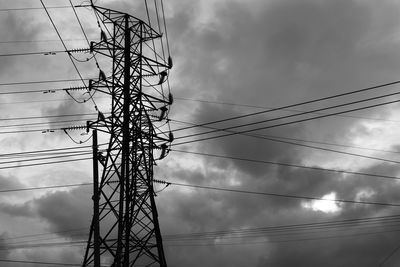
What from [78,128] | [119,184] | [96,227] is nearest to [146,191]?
[119,184]

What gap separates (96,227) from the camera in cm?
2820

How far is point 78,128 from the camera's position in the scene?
33.7 m

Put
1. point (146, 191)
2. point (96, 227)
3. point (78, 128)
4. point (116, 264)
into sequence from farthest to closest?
1. point (146, 191)
2. point (78, 128)
3. point (116, 264)
4. point (96, 227)

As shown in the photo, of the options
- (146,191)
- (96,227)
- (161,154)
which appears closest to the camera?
(96,227)

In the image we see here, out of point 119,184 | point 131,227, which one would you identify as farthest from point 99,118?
point 131,227

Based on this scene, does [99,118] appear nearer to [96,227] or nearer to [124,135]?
[124,135]

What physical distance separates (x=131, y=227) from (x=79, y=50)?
36.3 feet

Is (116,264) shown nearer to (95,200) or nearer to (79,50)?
(95,200)

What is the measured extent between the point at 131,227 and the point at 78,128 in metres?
6.42

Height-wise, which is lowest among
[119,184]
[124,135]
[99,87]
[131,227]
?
[131,227]

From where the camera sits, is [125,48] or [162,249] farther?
[125,48]

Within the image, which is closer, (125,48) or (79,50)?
(79,50)

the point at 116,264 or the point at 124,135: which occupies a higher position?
the point at 124,135

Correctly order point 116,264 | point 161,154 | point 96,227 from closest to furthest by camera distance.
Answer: point 96,227
point 116,264
point 161,154
